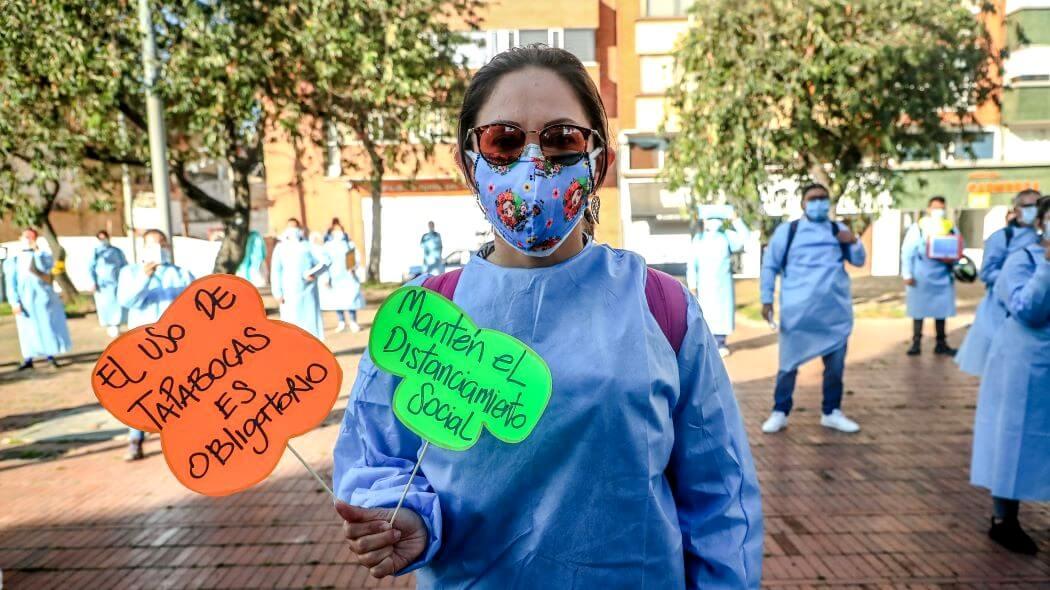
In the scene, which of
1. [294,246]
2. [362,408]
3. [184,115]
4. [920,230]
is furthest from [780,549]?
[184,115]

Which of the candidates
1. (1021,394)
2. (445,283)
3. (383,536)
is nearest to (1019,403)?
(1021,394)

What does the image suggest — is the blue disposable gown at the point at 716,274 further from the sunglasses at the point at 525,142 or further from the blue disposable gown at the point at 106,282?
the blue disposable gown at the point at 106,282

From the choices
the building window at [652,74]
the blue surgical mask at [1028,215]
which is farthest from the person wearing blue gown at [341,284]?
the building window at [652,74]

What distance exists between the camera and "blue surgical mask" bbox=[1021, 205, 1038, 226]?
5477mm

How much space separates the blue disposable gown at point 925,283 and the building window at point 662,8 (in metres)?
15.0

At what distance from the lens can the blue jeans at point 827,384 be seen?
19.2 ft

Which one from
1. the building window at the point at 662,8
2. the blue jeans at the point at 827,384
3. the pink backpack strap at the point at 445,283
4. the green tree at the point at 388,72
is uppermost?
the building window at the point at 662,8

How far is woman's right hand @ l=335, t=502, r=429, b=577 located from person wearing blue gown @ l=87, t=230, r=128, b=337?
13.0m

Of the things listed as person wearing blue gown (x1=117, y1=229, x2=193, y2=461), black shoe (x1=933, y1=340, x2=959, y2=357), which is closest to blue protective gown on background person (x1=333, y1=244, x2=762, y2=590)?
person wearing blue gown (x1=117, y1=229, x2=193, y2=461)

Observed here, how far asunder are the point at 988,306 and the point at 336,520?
4.90 m

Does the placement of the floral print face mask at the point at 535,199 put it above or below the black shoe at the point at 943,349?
above

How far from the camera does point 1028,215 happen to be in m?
5.51

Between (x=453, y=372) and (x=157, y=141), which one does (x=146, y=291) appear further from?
(x=453, y=372)

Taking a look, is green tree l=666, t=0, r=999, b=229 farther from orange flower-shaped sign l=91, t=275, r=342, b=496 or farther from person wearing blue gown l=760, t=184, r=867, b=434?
orange flower-shaped sign l=91, t=275, r=342, b=496
